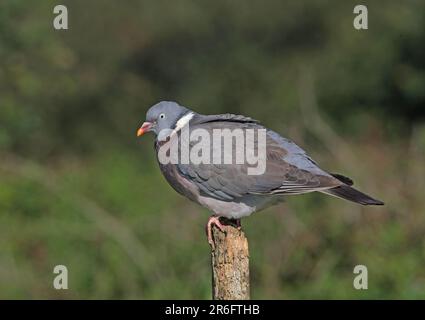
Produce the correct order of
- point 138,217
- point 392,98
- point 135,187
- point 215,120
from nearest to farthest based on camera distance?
point 215,120, point 138,217, point 135,187, point 392,98

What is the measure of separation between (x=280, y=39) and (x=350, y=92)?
1.88 meters

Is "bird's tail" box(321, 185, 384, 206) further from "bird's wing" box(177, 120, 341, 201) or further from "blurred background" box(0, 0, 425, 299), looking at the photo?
"blurred background" box(0, 0, 425, 299)

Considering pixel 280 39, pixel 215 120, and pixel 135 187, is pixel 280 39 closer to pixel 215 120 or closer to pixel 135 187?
pixel 135 187

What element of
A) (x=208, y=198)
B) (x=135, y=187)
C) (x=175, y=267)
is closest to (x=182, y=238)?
(x=175, y=267)

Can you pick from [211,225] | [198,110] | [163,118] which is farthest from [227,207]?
[198,110]

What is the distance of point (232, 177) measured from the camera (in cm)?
636

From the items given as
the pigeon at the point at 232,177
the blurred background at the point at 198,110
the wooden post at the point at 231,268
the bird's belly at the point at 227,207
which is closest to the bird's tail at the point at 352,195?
the pigeon at the point at 232,177

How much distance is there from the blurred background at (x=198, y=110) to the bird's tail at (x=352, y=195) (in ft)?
7.81

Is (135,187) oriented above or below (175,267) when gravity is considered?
above

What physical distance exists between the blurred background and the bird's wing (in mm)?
2302

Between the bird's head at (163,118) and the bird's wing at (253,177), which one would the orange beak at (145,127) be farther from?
the bird's wing at (253,177)

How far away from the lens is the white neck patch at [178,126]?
21.1ft

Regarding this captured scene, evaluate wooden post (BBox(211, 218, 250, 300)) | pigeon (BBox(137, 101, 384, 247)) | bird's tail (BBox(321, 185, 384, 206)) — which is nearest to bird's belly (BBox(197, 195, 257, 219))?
pigeon (BBox(137, 101, 384, 247))

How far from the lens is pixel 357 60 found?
610 inches
